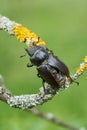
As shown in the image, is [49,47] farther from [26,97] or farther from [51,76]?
[51,76]

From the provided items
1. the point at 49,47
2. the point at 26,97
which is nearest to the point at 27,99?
the point at 26,97

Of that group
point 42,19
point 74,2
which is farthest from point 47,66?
point 74,2

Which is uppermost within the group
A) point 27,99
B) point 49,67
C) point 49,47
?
point 49,47

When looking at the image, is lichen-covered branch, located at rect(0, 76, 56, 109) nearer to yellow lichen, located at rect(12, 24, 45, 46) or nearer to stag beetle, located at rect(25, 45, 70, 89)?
stag beetle, located at rect(25, 45, 70, 89)

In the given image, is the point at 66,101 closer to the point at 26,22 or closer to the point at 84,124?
the point at 84,124

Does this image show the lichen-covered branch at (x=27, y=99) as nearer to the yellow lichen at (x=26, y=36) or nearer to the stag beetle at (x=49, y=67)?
the stag beetle at (x=49, y=67)

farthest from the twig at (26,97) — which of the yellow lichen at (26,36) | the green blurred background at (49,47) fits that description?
the green blurred background at (49,47)
